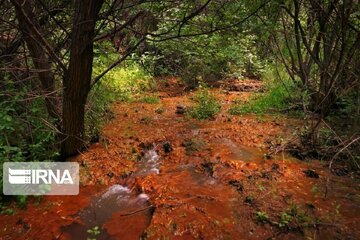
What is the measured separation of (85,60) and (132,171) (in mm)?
1524

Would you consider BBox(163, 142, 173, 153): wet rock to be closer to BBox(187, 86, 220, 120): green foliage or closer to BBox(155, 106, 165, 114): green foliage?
BBox(187, 86, 220, 120): green foliage

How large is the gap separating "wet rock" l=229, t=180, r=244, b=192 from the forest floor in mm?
11

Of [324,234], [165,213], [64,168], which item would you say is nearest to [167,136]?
[64,168]

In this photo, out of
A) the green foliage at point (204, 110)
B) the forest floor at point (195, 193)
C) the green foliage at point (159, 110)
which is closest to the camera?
the forest floor at point (195, 193)

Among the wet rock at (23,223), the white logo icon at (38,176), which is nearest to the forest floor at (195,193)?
the wet rock at (23,223)

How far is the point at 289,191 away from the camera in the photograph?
3760mm

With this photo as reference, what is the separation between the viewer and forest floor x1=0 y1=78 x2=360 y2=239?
313cm

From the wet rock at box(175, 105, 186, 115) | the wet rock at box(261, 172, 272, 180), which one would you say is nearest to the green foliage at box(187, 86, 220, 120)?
the wet rock at box(175, 105, 186, 115)

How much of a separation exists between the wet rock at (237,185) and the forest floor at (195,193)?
0.01 meters

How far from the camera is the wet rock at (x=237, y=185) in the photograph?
3807 mm

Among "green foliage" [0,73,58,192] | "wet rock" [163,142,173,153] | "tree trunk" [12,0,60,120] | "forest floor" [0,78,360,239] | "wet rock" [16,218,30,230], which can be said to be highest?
"tree trunk" [12,0,60,120]

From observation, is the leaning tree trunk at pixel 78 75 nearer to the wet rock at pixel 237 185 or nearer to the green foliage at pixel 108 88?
the green foliage at pixel 108 88

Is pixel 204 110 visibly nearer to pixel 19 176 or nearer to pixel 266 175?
pixel 266 175

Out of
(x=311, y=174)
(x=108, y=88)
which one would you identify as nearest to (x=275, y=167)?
(x=311, y=174)
